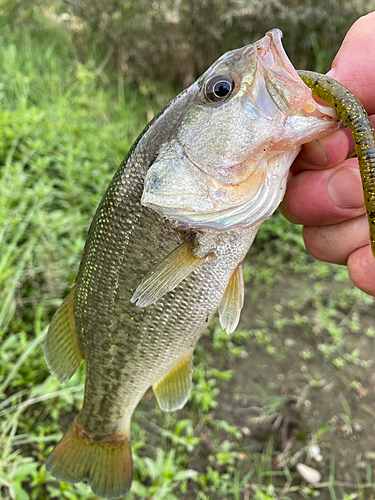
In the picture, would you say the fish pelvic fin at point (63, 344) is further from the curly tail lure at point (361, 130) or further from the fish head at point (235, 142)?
the curly tail lure at point (361, 130)

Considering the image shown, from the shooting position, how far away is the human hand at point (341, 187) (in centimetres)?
102

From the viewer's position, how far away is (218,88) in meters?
0.99

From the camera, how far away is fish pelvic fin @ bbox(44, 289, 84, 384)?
1.29m

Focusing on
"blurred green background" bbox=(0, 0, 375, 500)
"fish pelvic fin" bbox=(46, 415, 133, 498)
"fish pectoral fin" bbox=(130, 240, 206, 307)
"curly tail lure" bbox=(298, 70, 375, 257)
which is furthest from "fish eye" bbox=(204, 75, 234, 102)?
"blurred green background" bbox=(0, 0, 375, 500)

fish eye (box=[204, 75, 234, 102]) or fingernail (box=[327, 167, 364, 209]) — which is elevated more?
fish eye (box=[204, 75, 234, 102])

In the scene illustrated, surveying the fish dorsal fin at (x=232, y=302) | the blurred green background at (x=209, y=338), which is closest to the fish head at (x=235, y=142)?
the fish dorsal fin at (x=232, y=302)

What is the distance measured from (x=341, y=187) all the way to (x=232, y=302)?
22.0 inches

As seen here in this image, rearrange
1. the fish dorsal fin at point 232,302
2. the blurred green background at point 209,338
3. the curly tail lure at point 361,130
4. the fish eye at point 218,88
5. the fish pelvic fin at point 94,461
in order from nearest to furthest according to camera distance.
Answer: the curly tail lure at point 361,130, the fish eye at point 218,88, the fish dorsal fin at point 232,302, the fish pelvic fin at point 94,461, the blurred green background at point 209,338

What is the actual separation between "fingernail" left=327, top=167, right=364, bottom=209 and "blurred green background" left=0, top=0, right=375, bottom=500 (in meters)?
1.39

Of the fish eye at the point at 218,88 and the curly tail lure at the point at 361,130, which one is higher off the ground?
the fish eye at the point at 218,88

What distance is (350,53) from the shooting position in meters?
1.03

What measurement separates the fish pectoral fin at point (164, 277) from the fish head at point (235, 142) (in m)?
0.12

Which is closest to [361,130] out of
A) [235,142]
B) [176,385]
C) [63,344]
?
[235,142]

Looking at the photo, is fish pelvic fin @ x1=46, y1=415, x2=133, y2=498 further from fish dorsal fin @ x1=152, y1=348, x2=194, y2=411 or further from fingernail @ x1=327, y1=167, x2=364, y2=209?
fingernail @ x1=327, y1=167, x2=364, y2=209
